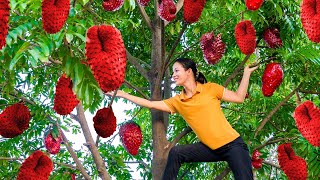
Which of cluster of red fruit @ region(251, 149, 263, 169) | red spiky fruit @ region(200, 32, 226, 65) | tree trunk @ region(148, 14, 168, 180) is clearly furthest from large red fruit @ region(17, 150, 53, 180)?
cluster of red fruit @ region(251, 149, 263, 169)

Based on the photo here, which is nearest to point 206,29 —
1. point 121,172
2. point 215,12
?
point 215,12

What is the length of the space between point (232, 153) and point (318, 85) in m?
0.91

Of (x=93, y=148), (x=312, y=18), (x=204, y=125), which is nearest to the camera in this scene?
(x=312, y=18)

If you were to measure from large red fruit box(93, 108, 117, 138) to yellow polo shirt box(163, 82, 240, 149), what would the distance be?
677 mm

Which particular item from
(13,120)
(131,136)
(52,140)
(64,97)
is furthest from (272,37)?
(64,97)

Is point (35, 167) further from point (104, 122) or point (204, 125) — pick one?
point (204, 125)

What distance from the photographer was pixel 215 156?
3822 millimetres

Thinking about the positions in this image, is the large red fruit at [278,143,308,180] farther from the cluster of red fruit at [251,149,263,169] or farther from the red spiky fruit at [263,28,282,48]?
the red spiky fruit at [263,28,282,48]

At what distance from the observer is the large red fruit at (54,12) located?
1934 mm

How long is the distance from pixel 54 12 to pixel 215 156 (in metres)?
2.16

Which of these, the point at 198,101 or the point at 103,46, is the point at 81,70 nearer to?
the point at 103,46

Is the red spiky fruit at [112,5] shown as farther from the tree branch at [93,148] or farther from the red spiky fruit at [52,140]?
the tree branch at [93,148]

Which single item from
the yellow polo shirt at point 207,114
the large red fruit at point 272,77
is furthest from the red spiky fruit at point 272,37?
the yellow polo shirt at point 207,114

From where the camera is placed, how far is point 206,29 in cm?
464
